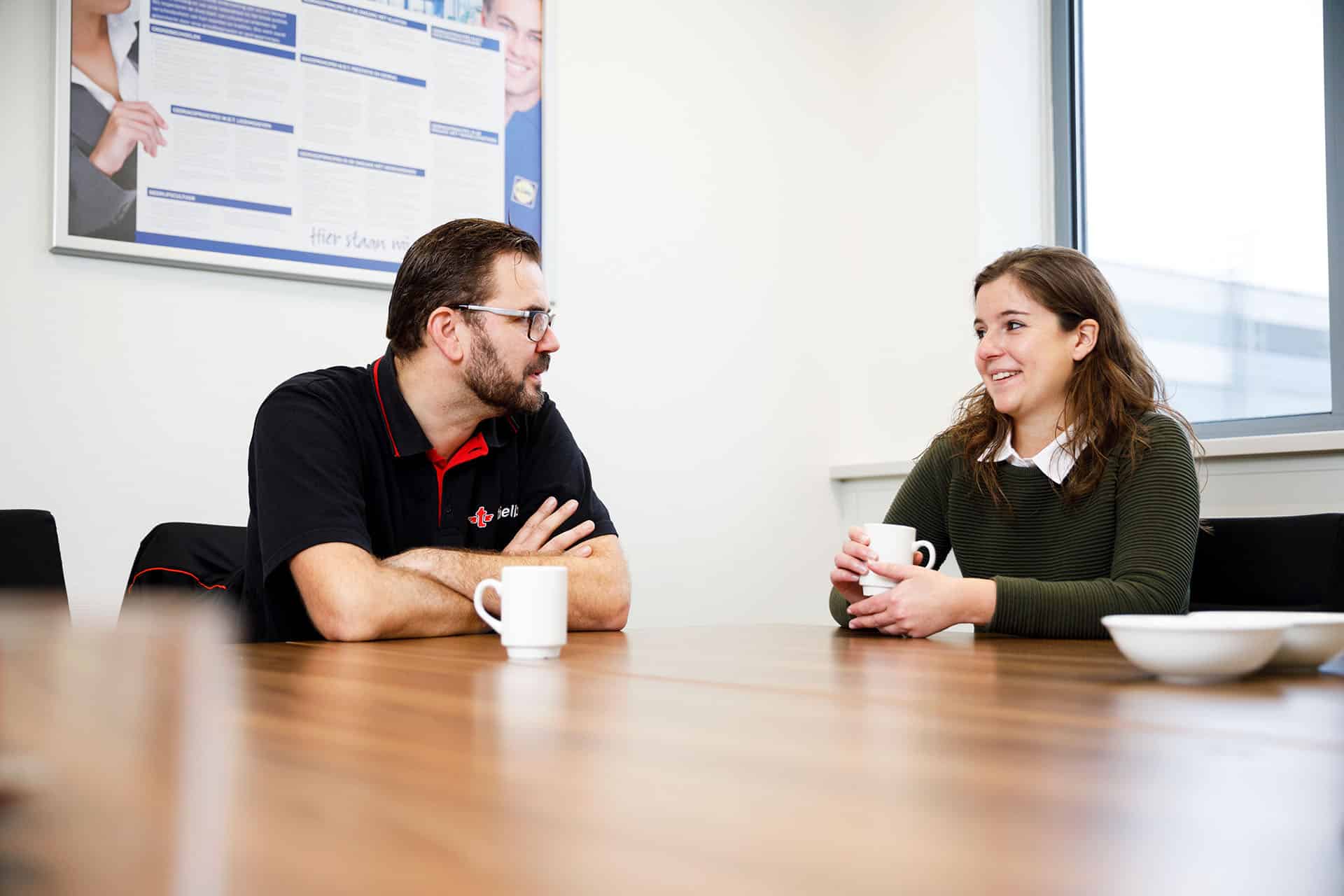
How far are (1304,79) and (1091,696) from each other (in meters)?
2.51

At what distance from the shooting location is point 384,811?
17.3 inches

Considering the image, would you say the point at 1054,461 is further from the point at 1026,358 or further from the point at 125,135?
the point at 125,135

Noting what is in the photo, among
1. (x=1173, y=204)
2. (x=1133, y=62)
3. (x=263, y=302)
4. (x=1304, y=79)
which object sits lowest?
(x=263, y=302)

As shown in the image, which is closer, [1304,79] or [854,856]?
[854,856]

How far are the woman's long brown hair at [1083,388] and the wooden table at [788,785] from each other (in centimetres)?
95

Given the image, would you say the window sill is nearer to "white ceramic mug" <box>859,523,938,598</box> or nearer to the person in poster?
"white ceramic mug" <box>859,523,938,598</box>

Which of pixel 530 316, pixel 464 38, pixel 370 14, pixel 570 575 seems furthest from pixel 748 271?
pixel 570 575

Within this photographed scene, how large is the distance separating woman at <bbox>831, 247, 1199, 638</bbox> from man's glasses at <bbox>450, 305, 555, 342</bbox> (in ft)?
2.28

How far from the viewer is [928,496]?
82.0 inches

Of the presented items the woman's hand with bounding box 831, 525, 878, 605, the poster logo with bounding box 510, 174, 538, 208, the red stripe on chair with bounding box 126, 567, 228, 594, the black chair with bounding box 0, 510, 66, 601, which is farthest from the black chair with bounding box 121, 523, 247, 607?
the poster logo with bounding box 510, 174, 538, 208

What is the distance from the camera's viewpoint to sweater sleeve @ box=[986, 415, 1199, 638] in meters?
1.47

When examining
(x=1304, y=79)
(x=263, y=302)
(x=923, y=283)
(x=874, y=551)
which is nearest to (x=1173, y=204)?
(x=1304, y=79)

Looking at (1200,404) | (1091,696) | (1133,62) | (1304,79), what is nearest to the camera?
(1091,696)

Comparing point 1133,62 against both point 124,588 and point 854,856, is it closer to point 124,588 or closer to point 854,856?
point 124,588
